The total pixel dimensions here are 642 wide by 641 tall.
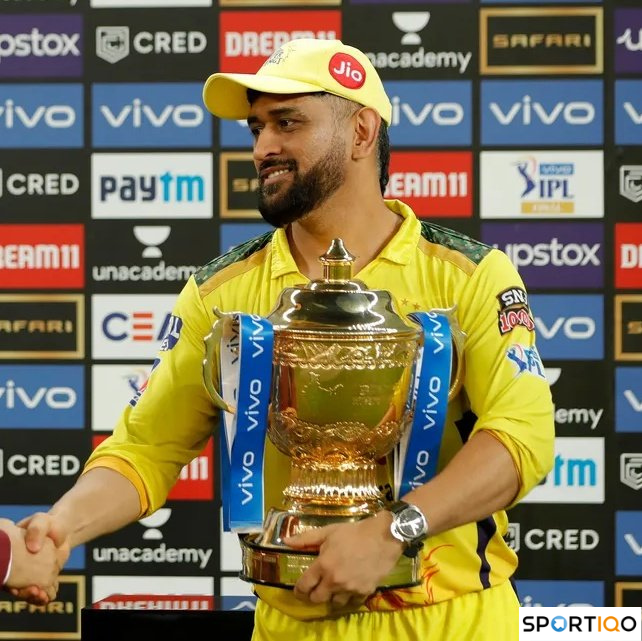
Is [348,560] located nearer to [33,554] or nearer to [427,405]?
[427,405]

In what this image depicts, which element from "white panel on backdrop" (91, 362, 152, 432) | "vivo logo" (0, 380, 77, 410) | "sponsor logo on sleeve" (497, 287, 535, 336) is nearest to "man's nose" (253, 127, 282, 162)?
"sponsor logo on sleeve" (497, 287, 535, 336)

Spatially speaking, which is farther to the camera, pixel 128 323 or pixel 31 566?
pixel 128 323

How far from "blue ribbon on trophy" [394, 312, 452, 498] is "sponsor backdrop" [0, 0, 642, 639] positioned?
5.45ft

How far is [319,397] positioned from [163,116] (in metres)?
1.92

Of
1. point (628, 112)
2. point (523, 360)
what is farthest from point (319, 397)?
point (628, 112)

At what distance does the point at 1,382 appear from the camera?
322 cm

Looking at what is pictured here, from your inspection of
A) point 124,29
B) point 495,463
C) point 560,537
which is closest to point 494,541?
point 495,463

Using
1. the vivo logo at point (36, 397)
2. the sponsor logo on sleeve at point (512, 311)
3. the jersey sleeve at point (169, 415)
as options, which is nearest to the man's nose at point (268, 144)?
the jersey sleeve at point (169, 415)

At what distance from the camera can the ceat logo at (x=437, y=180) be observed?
3.15 m

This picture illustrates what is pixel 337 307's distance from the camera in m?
1.47

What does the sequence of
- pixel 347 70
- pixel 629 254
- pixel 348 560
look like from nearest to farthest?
pixel 348 560, pixel 347 70, pixel 629 254

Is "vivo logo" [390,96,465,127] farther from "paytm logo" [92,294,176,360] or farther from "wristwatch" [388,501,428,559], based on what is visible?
"wristwatch" [388,501,428,559]

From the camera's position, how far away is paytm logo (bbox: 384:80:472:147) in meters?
3.14

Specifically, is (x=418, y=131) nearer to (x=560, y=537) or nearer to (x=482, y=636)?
(x=560, y=537)
